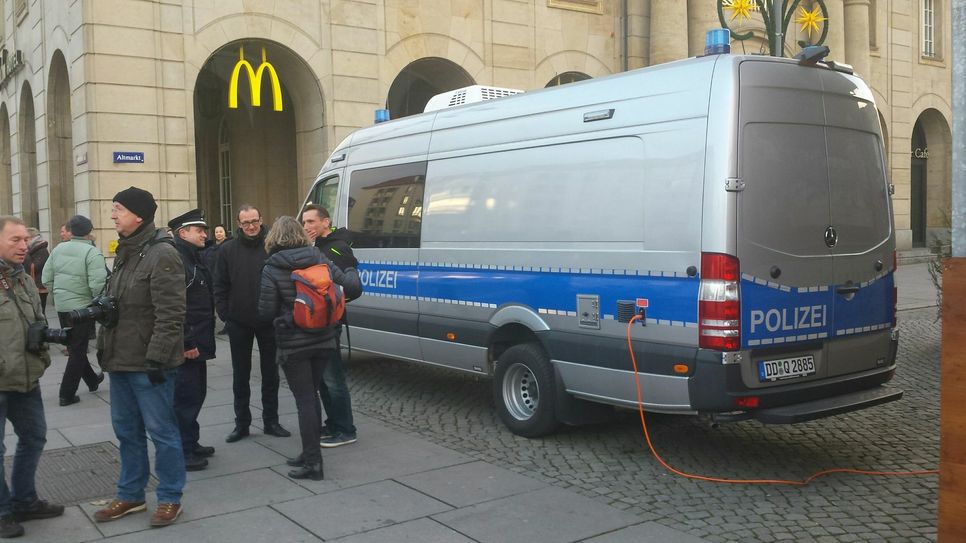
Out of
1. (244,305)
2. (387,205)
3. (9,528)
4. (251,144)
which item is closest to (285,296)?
(244,305)

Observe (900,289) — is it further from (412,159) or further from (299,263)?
(299,263)

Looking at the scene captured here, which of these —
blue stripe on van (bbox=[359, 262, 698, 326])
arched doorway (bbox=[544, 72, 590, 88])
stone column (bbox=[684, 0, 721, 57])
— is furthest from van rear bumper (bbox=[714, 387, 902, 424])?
stone column (bbox=[684, 0, 721, 57])

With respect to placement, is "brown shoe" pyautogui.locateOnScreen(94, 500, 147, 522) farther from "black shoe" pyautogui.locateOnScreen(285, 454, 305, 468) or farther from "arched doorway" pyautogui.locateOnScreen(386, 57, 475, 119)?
"arched doorway" pyautogui.locateOnScreen(386, 57, 475, 119)

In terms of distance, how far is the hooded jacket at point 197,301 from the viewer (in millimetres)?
6383

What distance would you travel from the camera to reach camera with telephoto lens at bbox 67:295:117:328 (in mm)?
4793

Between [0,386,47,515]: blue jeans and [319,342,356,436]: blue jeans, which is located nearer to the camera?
[0,386,47,515]: blue jeans

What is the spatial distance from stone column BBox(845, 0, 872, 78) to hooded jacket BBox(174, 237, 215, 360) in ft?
78.5

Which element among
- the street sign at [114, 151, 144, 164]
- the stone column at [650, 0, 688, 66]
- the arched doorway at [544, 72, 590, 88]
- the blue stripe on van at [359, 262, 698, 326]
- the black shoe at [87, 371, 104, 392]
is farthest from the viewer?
the stone column at [650, 0, 688, 66]

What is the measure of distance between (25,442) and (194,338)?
4.74 ft

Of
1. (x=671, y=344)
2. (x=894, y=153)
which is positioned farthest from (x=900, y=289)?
(x=671, y=344)

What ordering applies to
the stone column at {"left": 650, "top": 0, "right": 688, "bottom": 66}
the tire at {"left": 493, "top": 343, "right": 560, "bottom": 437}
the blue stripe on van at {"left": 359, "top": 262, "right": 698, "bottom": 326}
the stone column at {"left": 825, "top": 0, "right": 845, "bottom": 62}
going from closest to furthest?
the blue stripe on van at {"left": 359, "top": 262, "right": 698, "bottom": 326}
the tire at {"left": 493, "top": 343, "right": 560, "bottom": 437}
the stone column at {"left": 650, "top": 0, "right": 688, "bottom": 66}
the stone column at {"left": 825, "top": 0, "right": 845, "bottom": 62}

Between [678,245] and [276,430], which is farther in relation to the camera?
[276,430]

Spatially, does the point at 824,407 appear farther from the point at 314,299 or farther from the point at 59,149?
the point at 59,149

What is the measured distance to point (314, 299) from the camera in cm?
580
